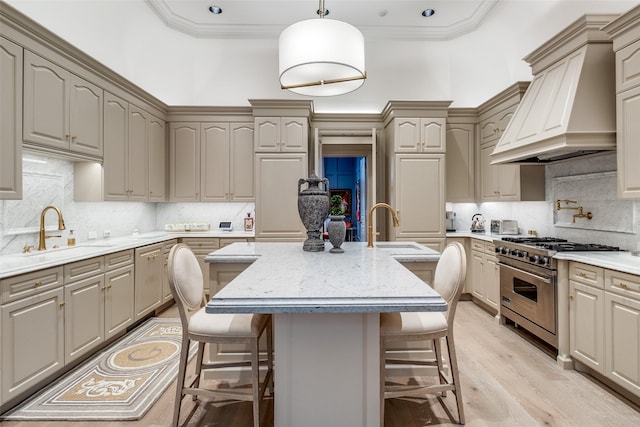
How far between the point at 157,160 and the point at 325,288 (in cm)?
391

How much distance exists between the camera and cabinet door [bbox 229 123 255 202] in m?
4.64

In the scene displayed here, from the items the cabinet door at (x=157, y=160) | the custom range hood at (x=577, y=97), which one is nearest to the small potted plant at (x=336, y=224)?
the custom range hood at (x=577, y=97)

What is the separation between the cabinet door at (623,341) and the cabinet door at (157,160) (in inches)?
189

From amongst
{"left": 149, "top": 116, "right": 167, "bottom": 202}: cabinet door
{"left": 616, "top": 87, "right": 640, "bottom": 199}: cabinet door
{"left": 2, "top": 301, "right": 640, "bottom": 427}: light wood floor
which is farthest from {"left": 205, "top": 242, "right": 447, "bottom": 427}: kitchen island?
{"left": 149, "top": 116, "right": 167, "bottom": 202}: cabinet door

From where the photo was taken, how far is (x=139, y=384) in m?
2.31

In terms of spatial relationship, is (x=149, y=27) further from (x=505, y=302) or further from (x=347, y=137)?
(x=505, y=302)

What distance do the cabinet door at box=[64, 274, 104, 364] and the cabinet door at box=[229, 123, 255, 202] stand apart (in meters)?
2.25

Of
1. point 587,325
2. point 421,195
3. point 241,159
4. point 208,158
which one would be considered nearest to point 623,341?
point 587,325

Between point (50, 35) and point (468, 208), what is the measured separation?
5.24 meters

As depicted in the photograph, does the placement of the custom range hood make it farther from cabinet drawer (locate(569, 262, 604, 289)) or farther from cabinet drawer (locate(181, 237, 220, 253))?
cabinet drawer (locate(181, 237, 220, 253))

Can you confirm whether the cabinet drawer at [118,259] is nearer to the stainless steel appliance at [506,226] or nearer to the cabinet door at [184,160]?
the cabinet door at [184,160]

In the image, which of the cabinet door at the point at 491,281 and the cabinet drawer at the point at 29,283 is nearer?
the cabinet drawer at the point at 29,283

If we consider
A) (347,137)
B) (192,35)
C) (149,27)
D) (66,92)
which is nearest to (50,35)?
(66,92)

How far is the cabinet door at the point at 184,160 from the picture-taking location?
462 cm
